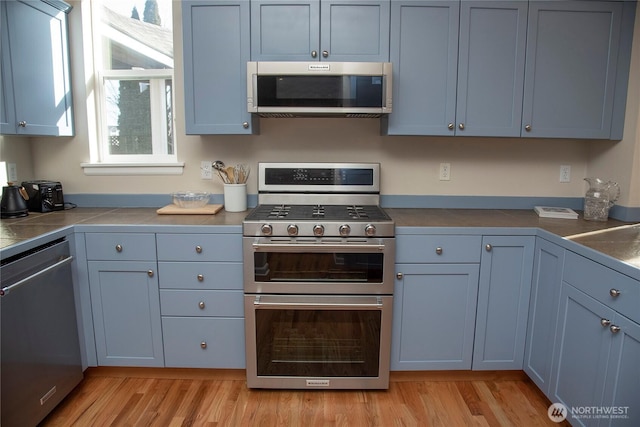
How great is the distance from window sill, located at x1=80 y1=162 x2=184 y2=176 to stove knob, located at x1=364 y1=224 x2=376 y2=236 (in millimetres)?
1308

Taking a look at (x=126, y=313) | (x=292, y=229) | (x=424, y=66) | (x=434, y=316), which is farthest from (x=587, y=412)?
(x=126, y=313)

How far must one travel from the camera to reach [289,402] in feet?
6.34

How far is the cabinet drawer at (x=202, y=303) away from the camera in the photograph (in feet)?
6.50

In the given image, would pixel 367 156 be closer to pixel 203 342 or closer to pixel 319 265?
pixel 319 265

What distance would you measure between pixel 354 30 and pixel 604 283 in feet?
5.36

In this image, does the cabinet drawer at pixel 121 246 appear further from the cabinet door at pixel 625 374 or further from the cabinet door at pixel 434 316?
the cabinet door at pixel 625 374

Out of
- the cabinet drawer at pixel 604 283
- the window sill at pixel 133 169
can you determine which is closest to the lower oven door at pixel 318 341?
the cabinet drawer at pixel 604 283

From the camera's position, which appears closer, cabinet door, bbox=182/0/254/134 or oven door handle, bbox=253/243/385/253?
oven door handle, bbox=253/243/385/253

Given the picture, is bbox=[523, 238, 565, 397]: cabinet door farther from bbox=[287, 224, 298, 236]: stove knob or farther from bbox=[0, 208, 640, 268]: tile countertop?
bbox=[287, 224, 298, 236]: stove knob

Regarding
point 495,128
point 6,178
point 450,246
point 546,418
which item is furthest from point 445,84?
point 6,178

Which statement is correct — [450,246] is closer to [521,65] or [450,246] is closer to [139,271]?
[521,65]

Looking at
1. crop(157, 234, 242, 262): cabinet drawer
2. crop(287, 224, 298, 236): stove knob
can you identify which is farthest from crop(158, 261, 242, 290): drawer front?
crop(287, 224, 298, 236): stove knob

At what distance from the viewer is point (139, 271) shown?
197 cm

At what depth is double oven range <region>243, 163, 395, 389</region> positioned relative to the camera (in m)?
1.86
